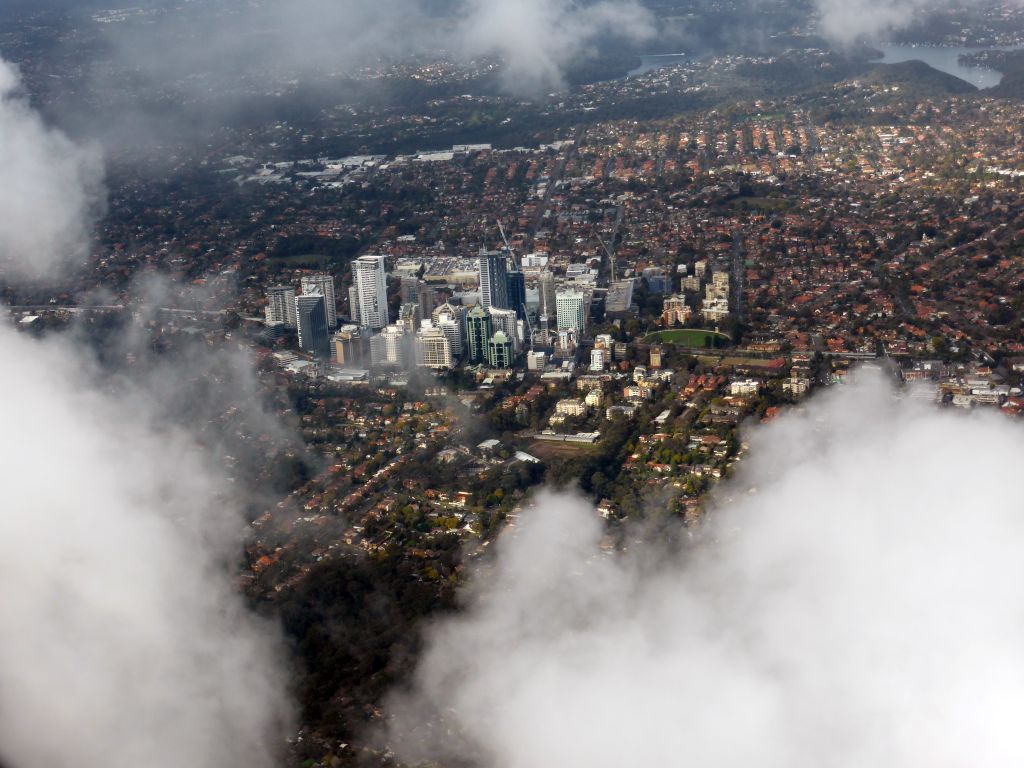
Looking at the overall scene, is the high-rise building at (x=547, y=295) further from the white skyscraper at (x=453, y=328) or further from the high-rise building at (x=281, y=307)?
the high-rise building at (x=281, y=307)

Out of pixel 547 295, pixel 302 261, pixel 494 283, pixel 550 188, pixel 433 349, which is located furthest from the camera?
pixel 550 188

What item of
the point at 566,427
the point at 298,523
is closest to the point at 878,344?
the point at 566,427

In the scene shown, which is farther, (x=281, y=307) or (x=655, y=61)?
(x=655, y=61)

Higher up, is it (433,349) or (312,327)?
(312,327)

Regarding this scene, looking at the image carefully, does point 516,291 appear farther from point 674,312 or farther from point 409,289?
point 674,312

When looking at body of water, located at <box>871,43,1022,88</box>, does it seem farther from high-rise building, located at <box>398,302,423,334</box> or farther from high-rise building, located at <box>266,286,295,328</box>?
high-rise building, located at <box>266,286,295,328</box>

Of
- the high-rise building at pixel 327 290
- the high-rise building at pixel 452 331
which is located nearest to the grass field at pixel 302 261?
the high-rise building at pixel 327 290

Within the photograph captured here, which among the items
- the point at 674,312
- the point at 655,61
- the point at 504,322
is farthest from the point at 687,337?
the point at 655,61

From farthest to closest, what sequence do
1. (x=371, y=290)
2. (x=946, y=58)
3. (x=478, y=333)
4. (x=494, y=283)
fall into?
(x=946, y=58), (x=371, y=290), (x=494, y=283), (x=478, y=333)
